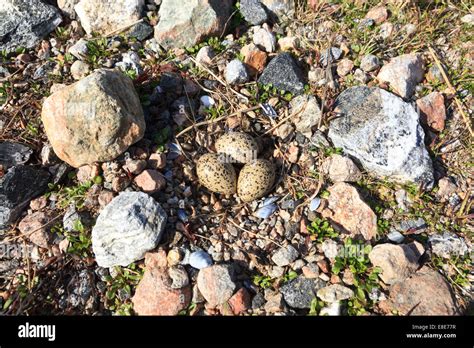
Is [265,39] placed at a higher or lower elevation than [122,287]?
higher

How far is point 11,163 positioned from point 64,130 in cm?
82

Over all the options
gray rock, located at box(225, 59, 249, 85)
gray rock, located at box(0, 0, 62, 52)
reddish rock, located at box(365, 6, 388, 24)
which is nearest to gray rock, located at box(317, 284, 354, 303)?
gray rock, located at box(225, 59, 249, 85)

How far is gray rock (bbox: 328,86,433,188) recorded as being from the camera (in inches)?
135

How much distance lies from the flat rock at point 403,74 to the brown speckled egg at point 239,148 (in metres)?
1.65

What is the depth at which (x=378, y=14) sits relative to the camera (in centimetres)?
427

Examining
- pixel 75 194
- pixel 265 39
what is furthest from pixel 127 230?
pixel 265 39

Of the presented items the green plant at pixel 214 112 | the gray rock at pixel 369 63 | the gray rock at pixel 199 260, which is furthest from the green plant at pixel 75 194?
the gray rock at pixel 369 63

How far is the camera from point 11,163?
11.6 ft

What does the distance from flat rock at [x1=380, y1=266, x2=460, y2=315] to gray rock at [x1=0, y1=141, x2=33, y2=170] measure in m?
Result: 3.53

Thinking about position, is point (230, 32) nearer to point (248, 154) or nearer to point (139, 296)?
point (248, 154)

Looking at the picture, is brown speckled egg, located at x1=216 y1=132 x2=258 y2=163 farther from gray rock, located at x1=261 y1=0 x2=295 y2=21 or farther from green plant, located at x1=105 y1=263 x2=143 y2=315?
gray rock, located at x1=261 y1=0 x2=295 y2=21

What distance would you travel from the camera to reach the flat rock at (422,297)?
2.92 metres

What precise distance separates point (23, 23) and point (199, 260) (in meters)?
3.44

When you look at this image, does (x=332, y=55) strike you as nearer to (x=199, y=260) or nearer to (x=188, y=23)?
(x=188, y=23)
